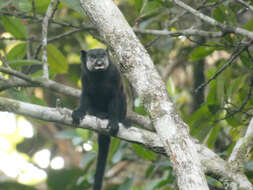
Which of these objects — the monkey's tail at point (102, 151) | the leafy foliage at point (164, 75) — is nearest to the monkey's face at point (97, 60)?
the leafy foliage at point (164, 75)

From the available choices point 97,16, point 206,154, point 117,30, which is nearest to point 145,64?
point 117,30

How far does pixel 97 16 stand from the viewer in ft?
9.56

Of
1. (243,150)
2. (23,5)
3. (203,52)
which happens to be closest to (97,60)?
(23,5)

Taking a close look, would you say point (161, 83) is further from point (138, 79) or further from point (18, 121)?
point (18, 121)

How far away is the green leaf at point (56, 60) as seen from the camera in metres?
4.62

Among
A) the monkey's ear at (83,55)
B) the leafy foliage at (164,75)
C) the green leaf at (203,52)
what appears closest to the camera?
the leafy foliage at (164,75)

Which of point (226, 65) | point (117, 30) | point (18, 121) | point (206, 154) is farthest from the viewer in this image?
point (18, 121)

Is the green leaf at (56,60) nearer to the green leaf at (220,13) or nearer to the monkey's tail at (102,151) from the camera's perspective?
the monkey's tail at (102,151)

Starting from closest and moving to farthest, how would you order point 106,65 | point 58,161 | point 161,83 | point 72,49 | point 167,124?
point 167,124, point 161,83, point 106,65, point 58,161, point 72,49

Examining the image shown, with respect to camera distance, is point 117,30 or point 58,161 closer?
point 117,30

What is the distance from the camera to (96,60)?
5121 millimetres

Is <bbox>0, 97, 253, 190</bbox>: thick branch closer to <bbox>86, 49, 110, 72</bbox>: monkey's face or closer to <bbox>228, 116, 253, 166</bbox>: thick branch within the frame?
<bbox>228, 116, 253, 166</bbox>: thick branch

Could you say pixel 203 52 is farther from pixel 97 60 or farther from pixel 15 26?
pixel 15 26

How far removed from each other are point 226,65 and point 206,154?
32.0 inches
